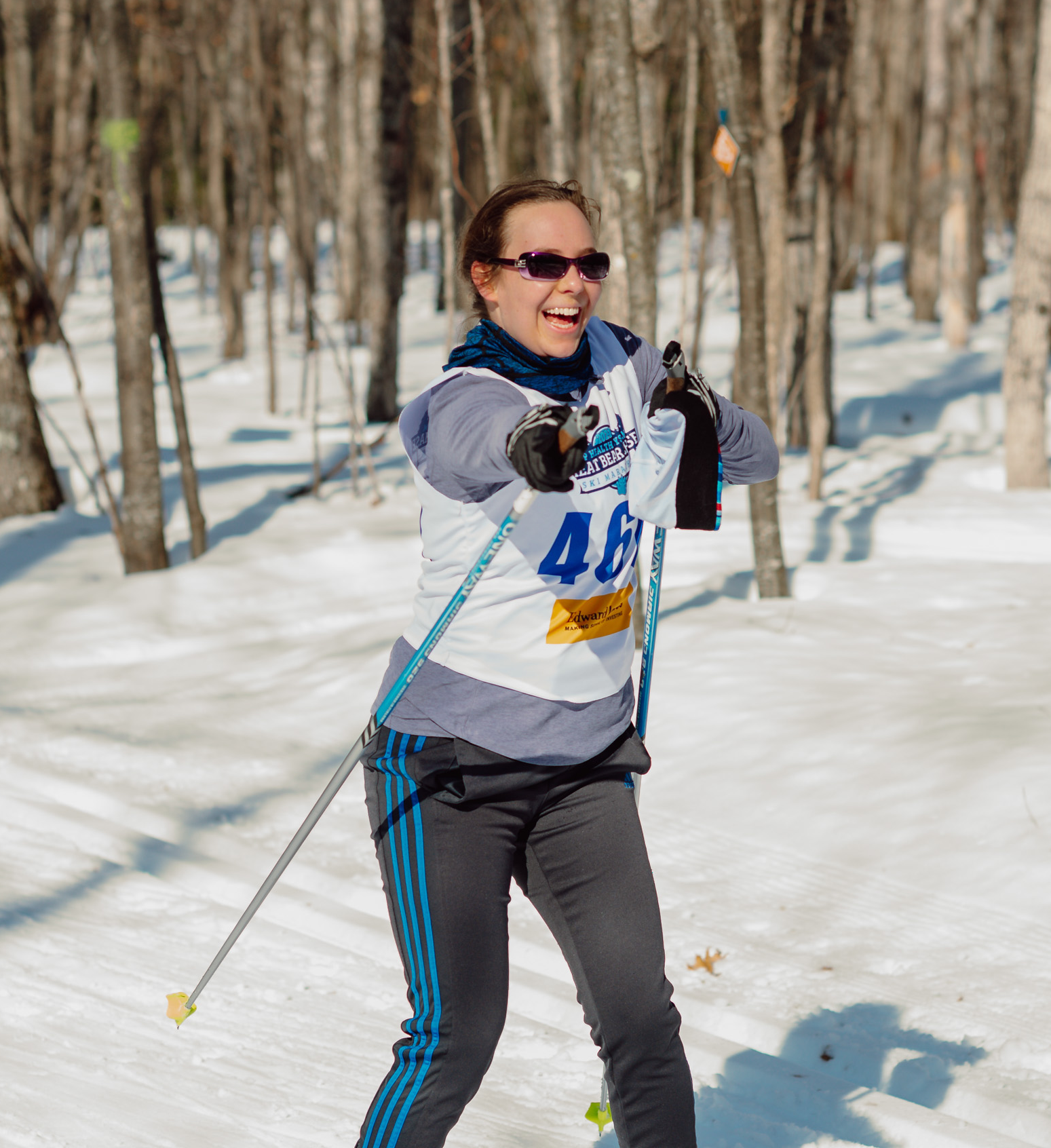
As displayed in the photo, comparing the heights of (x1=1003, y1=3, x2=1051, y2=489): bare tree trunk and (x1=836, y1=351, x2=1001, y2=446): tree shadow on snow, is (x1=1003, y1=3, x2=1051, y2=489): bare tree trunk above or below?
above

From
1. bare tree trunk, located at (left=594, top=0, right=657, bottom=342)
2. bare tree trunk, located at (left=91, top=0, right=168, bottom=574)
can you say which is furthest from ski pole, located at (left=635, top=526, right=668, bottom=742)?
bare tree trunk, located at (left=91, top=0, right=168, bottom=574)

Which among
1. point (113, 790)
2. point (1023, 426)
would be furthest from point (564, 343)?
point (1023, 426)

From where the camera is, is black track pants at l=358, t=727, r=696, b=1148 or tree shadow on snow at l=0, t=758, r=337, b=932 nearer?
black track pants at l=358, t=727, r=696, b=1148

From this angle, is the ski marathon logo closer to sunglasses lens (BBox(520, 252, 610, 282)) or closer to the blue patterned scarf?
the blue patterned scarf

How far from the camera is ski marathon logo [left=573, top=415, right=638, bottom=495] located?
1.95 meters

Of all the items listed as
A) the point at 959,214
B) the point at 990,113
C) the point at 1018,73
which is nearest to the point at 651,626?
the point at 959,214

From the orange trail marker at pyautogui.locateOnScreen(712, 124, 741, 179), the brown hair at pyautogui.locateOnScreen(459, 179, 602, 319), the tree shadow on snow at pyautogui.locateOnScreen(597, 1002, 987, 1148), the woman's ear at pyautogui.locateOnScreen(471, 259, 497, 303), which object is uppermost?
the orange trail marker at pyautogui.locateOnScreen(712, 124, 741, 179)

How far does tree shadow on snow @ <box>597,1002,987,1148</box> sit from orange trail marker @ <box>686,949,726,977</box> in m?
0.35

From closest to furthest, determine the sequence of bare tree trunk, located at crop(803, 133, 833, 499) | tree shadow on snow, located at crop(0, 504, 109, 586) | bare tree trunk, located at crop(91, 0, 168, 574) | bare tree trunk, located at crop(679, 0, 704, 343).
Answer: bare tree trunk, located at crop(91, 0, 168, 574) → bare tree trunk, located at crop(679, 0, 704, 343) → tree shadow on snow, located at crop(0, 504, 109, 586) → bare tree trunk, located at crop(803, 133, 833, 499)

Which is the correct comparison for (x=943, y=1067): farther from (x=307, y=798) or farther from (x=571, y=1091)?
(x=307, y=798)

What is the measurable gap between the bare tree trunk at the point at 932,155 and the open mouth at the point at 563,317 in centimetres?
1756

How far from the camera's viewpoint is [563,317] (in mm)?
2021

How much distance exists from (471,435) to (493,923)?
785mm

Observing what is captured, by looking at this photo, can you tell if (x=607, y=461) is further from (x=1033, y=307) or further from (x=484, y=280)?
A: (x=1033, y=307)
